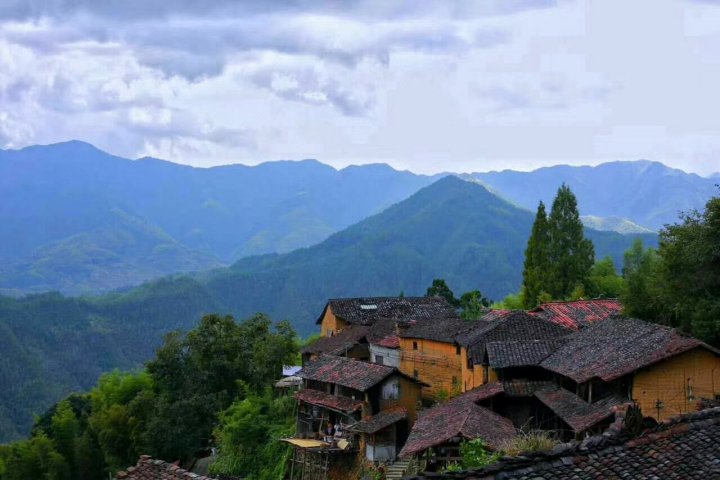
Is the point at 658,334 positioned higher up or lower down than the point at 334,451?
higher up

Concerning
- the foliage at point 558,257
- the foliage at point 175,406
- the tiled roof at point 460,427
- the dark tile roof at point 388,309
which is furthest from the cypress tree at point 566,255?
the tiled roof at point 460,427

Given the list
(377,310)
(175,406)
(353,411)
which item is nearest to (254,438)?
(175,406)

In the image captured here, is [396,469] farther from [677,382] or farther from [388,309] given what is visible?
[388,309]

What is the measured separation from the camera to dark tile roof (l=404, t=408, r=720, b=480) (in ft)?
31.2

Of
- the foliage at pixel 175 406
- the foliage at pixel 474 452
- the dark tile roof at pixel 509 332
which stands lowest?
the foliage at pixel 175 406

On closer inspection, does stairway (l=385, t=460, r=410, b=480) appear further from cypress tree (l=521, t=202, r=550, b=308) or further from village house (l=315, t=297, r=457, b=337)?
cypress tree (l=521, t=202, r=550, b=308)

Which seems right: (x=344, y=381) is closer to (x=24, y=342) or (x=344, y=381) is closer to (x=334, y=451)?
(x=334, y=451)

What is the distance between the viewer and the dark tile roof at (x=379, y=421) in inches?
1281

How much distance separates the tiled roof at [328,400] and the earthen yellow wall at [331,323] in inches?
800

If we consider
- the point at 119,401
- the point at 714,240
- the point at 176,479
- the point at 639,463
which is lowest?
the point at 119,401

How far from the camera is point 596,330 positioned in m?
32.1

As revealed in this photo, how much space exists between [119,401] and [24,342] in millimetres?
136149

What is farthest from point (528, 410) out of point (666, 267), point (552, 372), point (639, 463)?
point (639, 463)

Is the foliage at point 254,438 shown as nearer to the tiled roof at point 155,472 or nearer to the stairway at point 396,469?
the stairway at point 396,469
